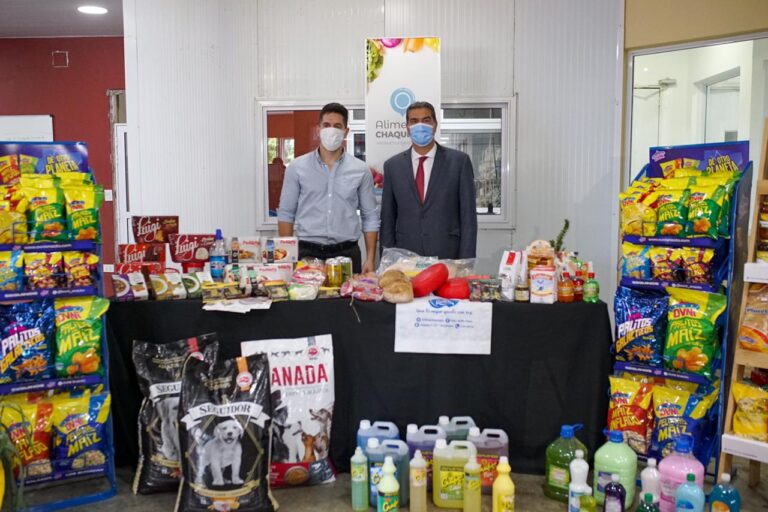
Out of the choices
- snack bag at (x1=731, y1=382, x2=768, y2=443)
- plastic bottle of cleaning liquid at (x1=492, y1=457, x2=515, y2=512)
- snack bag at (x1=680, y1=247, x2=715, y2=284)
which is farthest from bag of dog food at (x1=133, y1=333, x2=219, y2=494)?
snack bag at (x1=731, y1=382, x2=768, y2=443)

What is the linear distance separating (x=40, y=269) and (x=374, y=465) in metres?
1.52

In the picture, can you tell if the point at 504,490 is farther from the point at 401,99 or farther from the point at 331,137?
the point at 401,99

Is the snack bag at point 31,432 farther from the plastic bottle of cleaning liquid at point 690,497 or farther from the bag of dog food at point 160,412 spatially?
the plastic bottle of cleaning liquid at point 690,497

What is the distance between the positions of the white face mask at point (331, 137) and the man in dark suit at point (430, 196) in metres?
0.33

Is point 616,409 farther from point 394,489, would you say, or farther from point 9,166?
point 9,166

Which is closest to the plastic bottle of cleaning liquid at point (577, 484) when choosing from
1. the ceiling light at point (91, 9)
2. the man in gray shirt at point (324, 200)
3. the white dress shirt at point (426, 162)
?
the man in gray shirt at point (324, 200)

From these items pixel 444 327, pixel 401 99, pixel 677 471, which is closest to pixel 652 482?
pixel 677 471

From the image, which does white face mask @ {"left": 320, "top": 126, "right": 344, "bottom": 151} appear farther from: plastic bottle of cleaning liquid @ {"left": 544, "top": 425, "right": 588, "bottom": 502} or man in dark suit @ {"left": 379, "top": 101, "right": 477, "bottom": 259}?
plastic bottle of cleaning liquid @ {"left": 544, "top": 425, "right": 588, "bottom": 502}

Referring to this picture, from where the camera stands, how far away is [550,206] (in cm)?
498

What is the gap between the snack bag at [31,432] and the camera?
247 cm

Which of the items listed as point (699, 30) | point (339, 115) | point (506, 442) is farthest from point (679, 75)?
point (506, 442)

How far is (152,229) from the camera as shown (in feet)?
10.2

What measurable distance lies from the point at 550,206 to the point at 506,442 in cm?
271

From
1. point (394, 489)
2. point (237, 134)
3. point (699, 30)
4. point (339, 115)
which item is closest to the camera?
point (394, 489)
